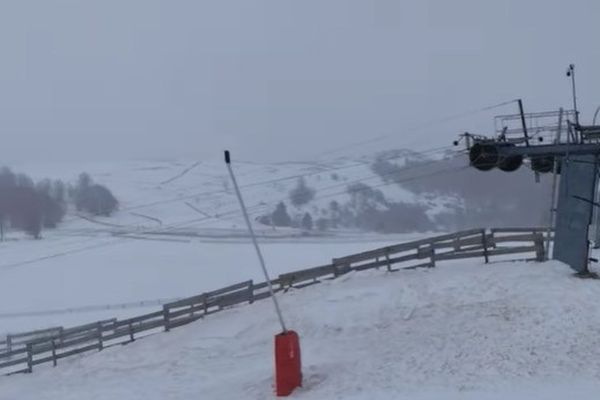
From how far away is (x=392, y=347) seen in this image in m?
15.8

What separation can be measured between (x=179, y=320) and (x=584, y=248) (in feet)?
42.2

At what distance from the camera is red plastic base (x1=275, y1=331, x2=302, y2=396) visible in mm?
13930

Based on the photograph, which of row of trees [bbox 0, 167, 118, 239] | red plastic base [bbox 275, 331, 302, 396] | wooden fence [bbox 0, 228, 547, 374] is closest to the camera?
red plastic base [bbox 275, 331, 302, 396]

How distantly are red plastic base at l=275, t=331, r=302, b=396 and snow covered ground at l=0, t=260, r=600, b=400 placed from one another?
0.28 meters

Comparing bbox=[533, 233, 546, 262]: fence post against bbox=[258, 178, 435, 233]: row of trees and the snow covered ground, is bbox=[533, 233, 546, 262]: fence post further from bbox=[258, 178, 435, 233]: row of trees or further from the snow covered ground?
bbox=[258, 178, 435, 233]: row of trees

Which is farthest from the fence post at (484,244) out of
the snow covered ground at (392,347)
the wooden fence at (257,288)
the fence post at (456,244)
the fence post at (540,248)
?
the fence post at (540,248)

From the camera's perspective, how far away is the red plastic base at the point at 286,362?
13.9 m

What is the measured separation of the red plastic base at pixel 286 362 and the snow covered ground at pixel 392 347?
0.28 metres

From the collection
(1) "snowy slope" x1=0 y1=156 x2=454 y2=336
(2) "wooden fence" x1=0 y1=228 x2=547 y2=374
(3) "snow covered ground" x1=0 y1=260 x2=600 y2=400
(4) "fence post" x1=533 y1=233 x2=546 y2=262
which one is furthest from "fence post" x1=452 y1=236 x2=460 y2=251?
(1) "snowy slope" x1=0 y1=156 x2=454 y2=336

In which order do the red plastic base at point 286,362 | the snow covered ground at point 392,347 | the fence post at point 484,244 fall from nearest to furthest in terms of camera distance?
1. the snow covered ground at point 392,347
2. the red plastic base at point 286,362
3. the fence post at point 484,244

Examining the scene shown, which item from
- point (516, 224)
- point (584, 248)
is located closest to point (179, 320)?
point (584, 248)

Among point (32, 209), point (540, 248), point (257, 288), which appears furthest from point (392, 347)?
point (32, 209)

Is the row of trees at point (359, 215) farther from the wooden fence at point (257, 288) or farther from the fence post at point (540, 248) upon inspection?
the fence post at point (540, 248)

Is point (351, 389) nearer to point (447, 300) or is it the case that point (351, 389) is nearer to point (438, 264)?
point (447, 300)
